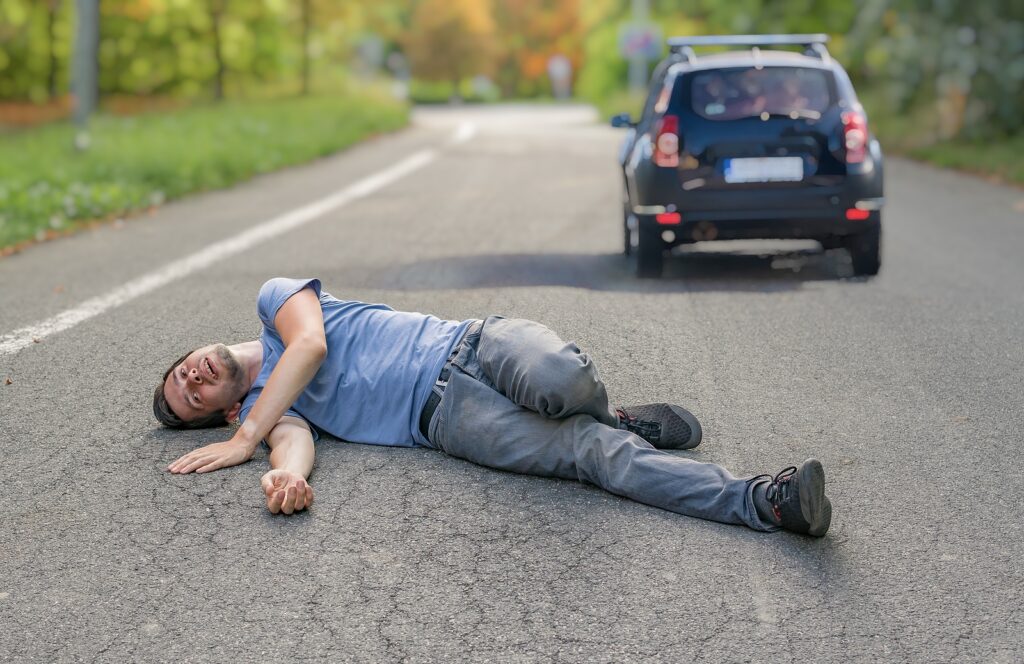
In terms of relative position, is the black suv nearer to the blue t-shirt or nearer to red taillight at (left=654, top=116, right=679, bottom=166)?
red taillight at (left=654, top=116, right=679, bottom=166)

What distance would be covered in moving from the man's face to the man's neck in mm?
37

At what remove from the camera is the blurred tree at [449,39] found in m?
79.1

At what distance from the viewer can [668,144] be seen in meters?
8.75

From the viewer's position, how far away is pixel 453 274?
28.5 feet

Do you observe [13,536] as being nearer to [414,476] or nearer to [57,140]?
[414,476]

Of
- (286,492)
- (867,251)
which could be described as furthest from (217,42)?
(286,492)

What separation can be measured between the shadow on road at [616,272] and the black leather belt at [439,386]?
337 centimetres

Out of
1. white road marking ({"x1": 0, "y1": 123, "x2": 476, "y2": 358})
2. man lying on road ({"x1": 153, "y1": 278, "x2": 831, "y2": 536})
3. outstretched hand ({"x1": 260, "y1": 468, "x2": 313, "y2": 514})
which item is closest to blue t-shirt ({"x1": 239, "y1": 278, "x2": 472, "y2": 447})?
man lying on road ({"x1": 153, "y1": 278, "x2": 831, "y2": 536})

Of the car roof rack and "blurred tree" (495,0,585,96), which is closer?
the car roof rack

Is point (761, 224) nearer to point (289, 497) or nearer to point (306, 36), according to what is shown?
point (289, 497)

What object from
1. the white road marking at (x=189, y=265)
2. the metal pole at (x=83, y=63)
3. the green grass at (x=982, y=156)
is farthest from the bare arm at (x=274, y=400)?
the metal pole at (x=83, y=63)

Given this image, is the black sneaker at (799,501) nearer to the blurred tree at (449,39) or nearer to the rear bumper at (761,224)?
the rear bumper at (761,224)

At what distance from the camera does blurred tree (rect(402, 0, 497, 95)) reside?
79062mm

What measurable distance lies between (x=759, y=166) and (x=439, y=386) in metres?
4.64
